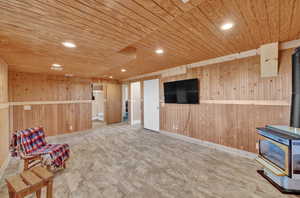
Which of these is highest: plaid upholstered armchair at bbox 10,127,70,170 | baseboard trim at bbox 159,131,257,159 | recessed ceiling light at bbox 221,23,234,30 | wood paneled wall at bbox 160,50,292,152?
recessed ceiling light at bbox 221,23,234,30

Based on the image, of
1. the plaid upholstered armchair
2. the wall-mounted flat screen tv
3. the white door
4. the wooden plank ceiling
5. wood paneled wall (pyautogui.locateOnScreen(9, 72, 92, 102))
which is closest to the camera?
the wooden plank ceiling

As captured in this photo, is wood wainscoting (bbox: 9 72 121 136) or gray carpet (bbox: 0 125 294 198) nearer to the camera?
gray carpet (bbox: 0 125 294 198)

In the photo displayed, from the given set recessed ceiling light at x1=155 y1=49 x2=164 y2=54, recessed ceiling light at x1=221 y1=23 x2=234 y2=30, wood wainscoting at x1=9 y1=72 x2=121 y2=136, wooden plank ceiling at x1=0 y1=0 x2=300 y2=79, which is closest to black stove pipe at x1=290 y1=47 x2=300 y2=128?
wooden plank ceiling at x1=0 y1=0 x2=300 y2=79

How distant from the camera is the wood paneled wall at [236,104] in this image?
8.50 feet

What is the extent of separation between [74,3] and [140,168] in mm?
2764

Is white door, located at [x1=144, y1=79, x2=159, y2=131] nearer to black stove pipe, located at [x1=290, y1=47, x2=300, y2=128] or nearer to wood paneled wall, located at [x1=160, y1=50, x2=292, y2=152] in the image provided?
wood paneled wall, located at [x1=160, y1=50, x2=292, y2=152]

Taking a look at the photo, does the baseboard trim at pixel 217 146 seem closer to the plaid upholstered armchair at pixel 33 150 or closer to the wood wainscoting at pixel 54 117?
the plaid upholstered armchair at pixel 33 150

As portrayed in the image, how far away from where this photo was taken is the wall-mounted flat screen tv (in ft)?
12.9

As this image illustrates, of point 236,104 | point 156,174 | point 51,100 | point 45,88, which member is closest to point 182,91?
point 236,104

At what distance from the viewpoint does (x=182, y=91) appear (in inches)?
168

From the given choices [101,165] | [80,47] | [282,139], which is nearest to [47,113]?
[101,165]

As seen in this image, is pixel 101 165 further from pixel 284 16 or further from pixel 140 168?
pixel 284 16

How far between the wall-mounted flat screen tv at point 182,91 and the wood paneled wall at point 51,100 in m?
3.57

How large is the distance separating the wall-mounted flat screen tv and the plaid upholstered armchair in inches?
135
